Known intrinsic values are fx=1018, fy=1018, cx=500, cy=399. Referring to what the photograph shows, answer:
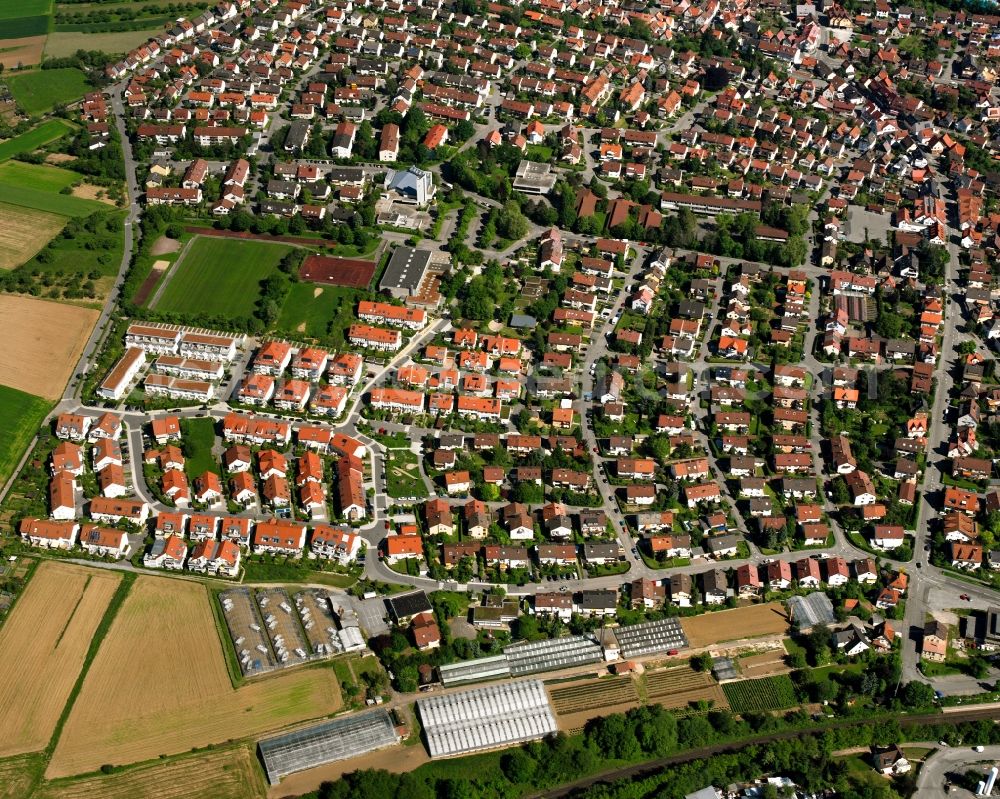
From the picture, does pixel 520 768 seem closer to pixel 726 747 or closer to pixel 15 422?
pixel 726 747

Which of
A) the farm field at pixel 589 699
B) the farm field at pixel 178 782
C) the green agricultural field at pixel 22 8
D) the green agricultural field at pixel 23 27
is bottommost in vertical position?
the farm field at pixel 178 782

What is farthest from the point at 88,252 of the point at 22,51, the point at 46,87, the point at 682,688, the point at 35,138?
the point at 682,688

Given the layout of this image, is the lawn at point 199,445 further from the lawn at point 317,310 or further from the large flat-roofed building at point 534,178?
the large flat-roofed building at point 534,178

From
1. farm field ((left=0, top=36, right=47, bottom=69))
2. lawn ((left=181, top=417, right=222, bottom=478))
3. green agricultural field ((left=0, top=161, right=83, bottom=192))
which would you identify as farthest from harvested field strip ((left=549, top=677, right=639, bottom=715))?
farm field ((left=0, top=36, right=47, bottom=69))

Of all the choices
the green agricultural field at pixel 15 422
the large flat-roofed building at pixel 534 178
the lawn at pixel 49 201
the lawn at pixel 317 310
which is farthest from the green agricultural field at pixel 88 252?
the large flat-roofed building at pixel 534 178

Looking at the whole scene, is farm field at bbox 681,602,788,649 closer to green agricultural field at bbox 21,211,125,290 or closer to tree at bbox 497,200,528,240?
tree at bbox 497,200,528,240
